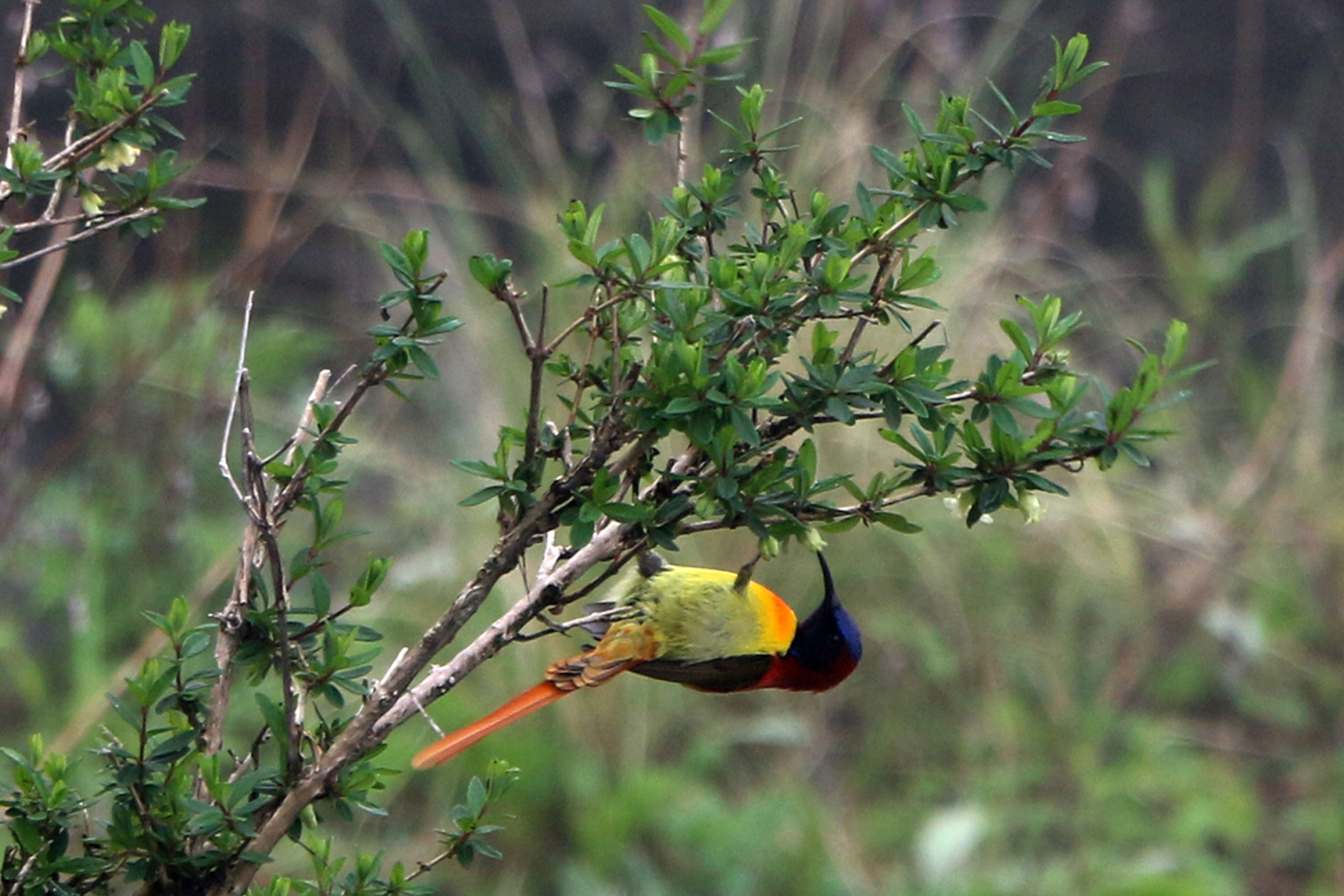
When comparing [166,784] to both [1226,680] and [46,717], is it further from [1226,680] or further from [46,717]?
[1226,680]

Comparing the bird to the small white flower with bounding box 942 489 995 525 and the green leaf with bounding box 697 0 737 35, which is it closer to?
the small white flower with bounding box 942 489 995 525

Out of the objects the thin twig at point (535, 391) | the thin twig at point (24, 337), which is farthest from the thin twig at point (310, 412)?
the thin twig at point (24, 337)

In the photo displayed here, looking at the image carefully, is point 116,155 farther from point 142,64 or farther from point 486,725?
point 486,725

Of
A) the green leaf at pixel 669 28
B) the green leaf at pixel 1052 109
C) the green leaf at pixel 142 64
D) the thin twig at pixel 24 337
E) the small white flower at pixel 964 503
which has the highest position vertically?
the green leaf at pixel 1052 109

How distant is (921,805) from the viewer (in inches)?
153

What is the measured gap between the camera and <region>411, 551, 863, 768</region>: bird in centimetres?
199

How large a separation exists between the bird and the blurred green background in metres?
1.08

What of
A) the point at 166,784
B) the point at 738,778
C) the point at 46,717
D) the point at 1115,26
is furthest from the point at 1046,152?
the point at 166,784

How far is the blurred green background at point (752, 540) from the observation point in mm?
3586

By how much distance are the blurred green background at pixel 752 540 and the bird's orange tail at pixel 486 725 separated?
43.9 inches

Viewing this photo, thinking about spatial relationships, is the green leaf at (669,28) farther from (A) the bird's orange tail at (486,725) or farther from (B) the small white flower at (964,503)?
(A) the bird's orange tail at (486,725)

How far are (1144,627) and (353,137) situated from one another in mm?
3549

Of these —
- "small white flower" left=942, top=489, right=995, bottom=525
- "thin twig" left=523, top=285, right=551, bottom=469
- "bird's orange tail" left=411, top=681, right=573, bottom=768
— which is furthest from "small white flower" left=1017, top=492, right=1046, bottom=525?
"bird's orange tail" left=411, top=681, right=573, bottom=768

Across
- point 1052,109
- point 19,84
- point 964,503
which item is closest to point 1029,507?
point 964,503
